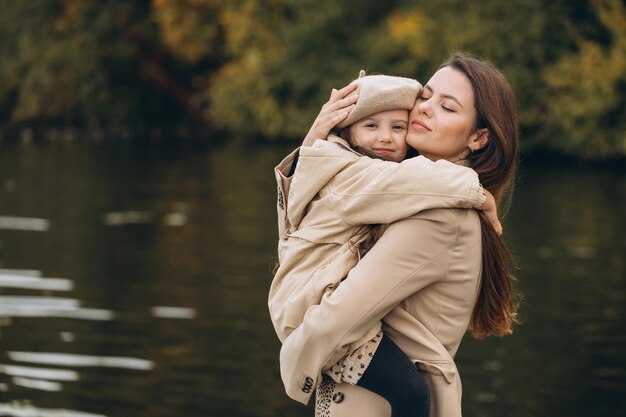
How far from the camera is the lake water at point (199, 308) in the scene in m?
8.64

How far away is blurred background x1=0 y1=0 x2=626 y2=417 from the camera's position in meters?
A: 9.27

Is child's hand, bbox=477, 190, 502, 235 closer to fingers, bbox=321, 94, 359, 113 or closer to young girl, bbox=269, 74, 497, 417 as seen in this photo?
young girl, bbox=269, 74, 497, 417

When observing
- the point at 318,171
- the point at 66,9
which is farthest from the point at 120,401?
the point at 66,9

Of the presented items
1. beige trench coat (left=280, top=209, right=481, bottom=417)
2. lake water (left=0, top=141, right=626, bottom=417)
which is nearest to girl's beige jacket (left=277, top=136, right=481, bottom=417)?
beige trench coat (left=280, top=209, right=481, bottom=417)

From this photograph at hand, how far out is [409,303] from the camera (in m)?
3.04

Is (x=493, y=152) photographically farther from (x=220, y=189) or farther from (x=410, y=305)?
(x=220, y=189)

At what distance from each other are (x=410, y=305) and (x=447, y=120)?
448 mm

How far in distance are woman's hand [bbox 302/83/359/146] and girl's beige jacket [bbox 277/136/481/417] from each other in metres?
0.15

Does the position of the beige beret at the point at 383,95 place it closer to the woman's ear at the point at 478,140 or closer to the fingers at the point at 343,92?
the fingers at the point at 343,92

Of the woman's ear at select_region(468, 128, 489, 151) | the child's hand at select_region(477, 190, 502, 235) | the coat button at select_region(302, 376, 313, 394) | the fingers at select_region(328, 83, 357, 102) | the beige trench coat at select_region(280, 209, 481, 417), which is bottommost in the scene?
the coat button at select_region(302, 376, 313, 394)

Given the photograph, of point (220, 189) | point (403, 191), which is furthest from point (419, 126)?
point (220, 189)

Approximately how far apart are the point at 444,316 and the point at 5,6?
128 ft

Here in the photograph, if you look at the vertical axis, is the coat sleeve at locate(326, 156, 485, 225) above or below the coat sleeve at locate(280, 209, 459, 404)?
above

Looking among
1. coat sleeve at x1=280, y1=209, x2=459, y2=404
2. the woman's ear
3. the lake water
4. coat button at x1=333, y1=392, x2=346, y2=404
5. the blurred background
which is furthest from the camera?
the blurred background
